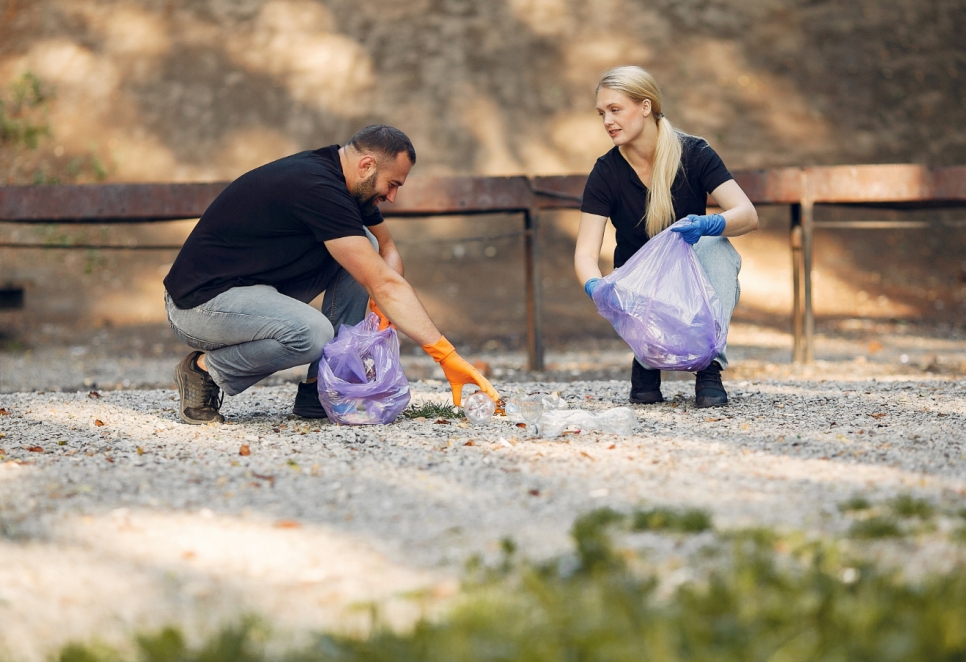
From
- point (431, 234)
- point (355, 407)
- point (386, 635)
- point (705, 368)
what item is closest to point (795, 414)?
point (705, 368)

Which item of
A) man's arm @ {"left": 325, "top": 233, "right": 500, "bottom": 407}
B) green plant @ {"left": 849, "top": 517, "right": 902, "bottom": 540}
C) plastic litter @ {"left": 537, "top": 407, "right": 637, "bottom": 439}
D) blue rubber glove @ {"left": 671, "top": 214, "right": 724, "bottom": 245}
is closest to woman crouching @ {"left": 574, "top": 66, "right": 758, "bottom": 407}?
blue rubber glove @ {"left": 671, "top": 214, "right": 724, "bottom": 245}

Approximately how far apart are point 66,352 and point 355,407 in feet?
16.2

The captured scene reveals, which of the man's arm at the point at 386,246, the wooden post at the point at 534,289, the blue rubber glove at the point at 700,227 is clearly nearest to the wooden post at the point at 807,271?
the wooden post at the point at 534,289

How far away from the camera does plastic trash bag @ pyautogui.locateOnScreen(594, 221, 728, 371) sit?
12.4 ft

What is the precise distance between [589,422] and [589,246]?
794 millimetres

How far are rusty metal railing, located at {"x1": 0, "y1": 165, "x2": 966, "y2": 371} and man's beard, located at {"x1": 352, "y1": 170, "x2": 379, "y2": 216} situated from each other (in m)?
2.36

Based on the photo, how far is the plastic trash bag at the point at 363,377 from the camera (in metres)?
3.65

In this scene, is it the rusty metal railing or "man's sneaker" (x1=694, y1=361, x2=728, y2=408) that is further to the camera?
the rusty metal railing

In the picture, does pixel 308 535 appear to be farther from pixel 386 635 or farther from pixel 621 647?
pixel 621 647

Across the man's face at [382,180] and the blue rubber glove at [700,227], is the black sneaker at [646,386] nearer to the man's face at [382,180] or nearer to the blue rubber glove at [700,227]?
the blue rubber glove at [700,227]

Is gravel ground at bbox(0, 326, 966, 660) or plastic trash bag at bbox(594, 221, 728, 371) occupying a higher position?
plastic trash bag at bbox(594, 221, 728, 371)

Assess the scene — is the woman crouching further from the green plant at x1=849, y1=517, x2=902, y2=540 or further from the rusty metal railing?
the rusty metal railing

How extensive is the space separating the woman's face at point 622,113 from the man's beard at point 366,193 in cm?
95

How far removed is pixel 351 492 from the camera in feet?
8.82
